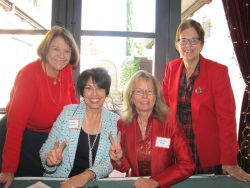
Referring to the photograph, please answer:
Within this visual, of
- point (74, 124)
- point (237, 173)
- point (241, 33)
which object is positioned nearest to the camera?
point (237, 173)

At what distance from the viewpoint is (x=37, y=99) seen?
1.90 m

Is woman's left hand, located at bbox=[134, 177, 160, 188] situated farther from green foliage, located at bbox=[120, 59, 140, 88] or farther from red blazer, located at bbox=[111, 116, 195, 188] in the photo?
green foliage, located at bbox=[120, 59, 140, 88]

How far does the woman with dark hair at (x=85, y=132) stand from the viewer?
5.83ft

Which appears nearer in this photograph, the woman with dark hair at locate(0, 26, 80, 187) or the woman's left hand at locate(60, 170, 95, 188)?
the woman's left hand at locate(60, 170, 95, 188)

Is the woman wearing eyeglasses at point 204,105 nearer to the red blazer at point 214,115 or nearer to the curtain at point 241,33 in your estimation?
the red blazer at point 214,115

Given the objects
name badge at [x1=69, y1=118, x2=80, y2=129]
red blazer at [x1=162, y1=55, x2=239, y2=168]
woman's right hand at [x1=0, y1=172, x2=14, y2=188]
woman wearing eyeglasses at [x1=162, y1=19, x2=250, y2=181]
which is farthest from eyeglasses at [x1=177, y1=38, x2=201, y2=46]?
woman's right hand at [x1=0, y1=172, x2=14, y2=188]

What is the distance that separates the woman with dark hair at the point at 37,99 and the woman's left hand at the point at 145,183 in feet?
2.70

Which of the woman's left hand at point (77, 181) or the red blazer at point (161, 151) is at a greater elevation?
the red blazer at point (161, 151)

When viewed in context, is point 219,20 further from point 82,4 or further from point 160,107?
point 160,107

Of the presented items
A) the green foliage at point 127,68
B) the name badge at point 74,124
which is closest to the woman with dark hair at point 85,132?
the name badge at point 74,124

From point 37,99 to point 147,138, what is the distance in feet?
2.85

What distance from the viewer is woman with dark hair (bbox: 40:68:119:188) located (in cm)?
178

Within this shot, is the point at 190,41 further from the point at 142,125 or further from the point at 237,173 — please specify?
the point at 237,173

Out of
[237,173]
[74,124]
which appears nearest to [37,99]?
[74,124]
